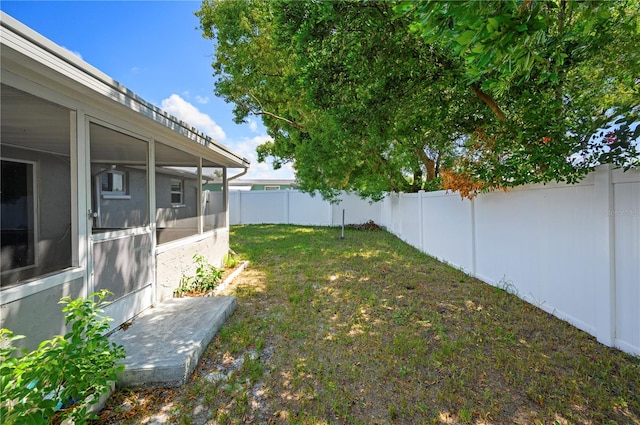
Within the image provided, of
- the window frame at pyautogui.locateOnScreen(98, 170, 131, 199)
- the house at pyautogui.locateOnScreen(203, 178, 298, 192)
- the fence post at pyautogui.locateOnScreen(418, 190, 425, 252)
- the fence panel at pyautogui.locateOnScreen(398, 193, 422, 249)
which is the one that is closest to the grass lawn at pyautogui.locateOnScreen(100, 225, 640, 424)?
the window frame at pyautogui.locateOnScreen(98, 170, 131, 199)

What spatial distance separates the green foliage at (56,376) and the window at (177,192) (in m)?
3.62

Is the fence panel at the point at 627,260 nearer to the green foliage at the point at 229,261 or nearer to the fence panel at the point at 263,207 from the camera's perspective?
the green foliage at the point at 229,261

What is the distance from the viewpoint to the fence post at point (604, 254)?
2799 mm

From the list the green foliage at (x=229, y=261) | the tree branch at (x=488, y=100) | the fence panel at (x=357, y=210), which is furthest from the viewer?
the fence panel at (x=357, y=210)

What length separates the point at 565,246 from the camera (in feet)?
11.2

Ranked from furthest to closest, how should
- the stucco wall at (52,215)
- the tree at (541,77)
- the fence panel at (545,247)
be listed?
the fence panel at (545,247)
the stucco wall at (52,215)
the tree at (541,77)

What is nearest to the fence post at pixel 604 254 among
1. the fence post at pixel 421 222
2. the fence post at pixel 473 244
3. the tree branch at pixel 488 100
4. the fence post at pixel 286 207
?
the tree branch at pixel 488 100

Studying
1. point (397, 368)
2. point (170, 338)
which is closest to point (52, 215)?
point (170, 338)

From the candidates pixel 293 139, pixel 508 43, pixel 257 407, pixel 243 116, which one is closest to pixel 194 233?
pixel 257 407

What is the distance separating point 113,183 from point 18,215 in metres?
2.74

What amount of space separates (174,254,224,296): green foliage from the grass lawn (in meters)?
0.70

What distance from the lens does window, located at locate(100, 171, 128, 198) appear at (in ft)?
15.4

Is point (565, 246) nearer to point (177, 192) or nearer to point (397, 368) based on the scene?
point (397, 368)

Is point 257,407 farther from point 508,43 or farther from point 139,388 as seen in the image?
point 508,43
